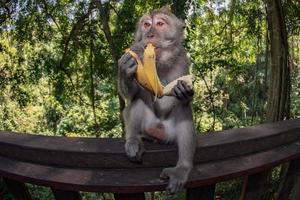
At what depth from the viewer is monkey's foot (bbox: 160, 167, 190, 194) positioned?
1.85m

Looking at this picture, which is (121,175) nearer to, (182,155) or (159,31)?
(182,155)

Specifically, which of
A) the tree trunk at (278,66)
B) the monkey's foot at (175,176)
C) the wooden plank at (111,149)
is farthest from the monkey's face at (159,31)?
the tree trunk at (278,66)

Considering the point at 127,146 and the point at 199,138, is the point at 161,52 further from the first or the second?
the point at 127,146

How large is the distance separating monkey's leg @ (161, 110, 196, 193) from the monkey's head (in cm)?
37

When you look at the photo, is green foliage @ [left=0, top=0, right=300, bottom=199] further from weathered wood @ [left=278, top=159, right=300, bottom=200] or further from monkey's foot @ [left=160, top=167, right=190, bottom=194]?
monkey's foot @ [left=160, top=167, right=190, bottom=194]

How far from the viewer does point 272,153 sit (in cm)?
210

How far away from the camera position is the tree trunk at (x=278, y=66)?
12.8 feet

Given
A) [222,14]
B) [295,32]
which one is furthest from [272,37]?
[222,14]

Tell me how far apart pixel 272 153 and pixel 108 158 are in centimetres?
79

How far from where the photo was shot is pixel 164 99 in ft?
8.29

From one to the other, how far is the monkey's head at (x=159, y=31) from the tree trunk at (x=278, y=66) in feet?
5.61

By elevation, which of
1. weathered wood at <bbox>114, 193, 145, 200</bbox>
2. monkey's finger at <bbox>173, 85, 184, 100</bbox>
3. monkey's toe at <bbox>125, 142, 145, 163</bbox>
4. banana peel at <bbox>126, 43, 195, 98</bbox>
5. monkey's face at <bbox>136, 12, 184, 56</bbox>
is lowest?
weathered wood at <bbox>114, 193, 145, 200</bbox>

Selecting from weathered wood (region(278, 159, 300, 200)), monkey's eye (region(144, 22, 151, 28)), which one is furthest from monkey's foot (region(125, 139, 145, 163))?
weathered wood (region(278, 159, 300, 200))

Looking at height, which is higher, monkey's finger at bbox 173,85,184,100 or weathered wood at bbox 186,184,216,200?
monkey's finger at bbox 173,85,184,100
